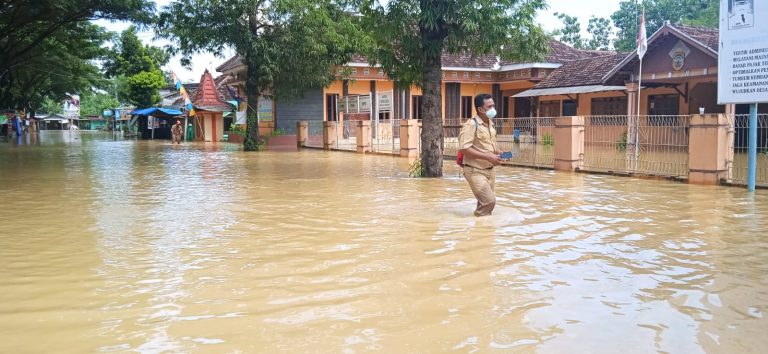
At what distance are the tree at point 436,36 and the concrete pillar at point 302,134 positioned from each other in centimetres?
1597

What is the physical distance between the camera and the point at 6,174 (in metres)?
15.6

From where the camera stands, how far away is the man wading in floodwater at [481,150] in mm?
8273

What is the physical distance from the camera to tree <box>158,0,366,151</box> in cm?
2381

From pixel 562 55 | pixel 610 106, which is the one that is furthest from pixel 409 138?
pixel 562 55

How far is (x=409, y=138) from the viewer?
2169cm

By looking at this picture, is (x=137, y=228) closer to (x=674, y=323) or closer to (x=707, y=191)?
(x=674, y=323)

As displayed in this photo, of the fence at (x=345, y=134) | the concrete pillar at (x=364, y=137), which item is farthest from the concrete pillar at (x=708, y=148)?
the fence at (x=345, y=134)

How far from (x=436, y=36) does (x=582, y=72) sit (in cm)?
1656

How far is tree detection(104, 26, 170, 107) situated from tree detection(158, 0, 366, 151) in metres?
25.4

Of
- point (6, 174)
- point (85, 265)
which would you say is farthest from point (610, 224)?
point (6, 174)

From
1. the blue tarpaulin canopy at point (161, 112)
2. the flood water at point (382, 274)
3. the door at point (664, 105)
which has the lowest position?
the flood water at point (382, 274)

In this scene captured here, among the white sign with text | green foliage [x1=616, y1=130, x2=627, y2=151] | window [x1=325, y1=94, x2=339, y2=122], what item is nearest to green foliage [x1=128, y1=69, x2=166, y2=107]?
window [x1=325, y1=94, x2=339, y2=122]

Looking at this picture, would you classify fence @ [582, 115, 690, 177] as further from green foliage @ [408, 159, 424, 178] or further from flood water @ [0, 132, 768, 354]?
green foliage @ [408, 159, 424, 178]

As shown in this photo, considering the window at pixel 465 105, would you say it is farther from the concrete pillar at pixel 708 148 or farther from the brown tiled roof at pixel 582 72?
the concrete pillar at pixel 708 148
